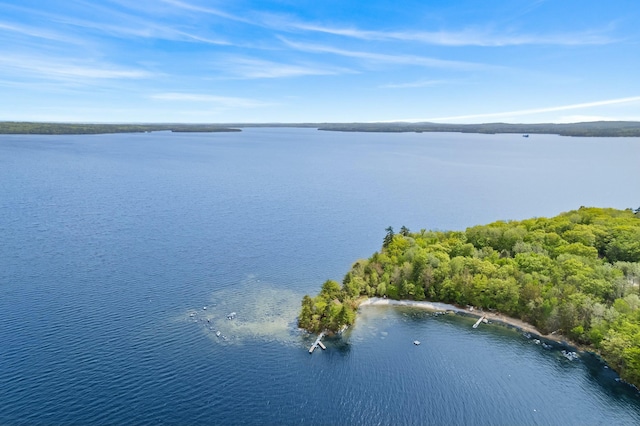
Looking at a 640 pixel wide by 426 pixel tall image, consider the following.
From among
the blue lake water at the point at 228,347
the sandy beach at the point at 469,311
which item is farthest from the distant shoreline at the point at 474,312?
the blue lake water at the point at 228,347

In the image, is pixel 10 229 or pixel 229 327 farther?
pixel 10 229

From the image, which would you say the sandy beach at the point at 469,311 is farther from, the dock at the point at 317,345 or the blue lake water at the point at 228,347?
the dock at the point at 317,345

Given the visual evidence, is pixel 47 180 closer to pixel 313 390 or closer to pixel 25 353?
pixel 25 353

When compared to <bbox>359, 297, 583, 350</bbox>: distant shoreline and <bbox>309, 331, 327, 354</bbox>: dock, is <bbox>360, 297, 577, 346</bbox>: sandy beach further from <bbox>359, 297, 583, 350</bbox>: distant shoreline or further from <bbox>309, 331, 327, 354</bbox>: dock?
<bbox>309, 331, 327, 354</bbox>: dock

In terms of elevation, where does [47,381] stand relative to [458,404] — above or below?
above

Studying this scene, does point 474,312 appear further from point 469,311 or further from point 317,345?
point 317,345

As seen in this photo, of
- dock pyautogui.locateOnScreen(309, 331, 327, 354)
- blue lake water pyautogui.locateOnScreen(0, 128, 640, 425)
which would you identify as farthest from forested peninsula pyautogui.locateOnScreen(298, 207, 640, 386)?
blue lake water pyautogui.locateOnScreen(0, 128, 640, 425)

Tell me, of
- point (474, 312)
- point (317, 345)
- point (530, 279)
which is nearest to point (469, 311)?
point (474, 312)

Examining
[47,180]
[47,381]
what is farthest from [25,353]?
[47,180]
